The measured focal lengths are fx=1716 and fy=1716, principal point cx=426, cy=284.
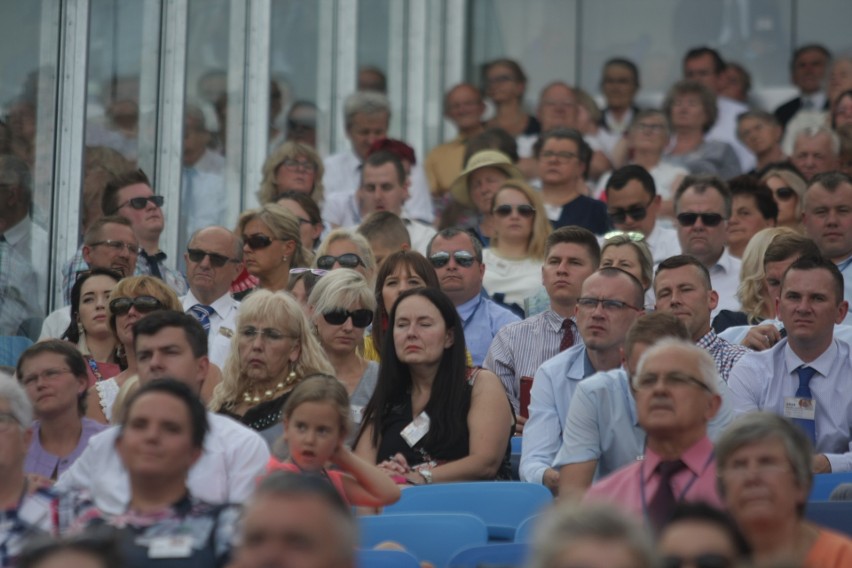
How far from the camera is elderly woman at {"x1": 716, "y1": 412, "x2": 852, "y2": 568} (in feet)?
16.8

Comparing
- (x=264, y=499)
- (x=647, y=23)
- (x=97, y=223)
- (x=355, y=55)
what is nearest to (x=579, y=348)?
(x=97, y=223)

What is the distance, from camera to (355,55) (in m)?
15.1

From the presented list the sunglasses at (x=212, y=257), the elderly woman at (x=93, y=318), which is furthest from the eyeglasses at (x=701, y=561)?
the sunglasses at (x=212, y=257)

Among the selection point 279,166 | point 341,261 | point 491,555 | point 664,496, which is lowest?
point 491,555

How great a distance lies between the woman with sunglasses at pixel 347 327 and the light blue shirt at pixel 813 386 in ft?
5.78

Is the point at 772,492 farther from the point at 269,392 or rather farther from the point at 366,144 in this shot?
the point at 366,144

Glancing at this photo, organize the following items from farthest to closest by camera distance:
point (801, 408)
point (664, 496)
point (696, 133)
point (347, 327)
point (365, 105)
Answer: point (696, 133)
point (365, 105)
point (347, 327)
point (801, 408)
point (664, 496)

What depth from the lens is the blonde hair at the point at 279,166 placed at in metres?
11.8

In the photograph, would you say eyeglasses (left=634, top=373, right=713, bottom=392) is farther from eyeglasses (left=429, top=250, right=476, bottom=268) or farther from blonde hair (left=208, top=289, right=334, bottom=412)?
eyeglasses (left=429, top=250, right=476, bottom=268)

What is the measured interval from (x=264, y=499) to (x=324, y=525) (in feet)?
0.57

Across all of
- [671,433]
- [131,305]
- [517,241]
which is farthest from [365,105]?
[671,433]

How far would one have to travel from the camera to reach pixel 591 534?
3773 millimetres

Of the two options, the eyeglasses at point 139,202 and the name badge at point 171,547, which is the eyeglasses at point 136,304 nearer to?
the eyeglasses at point 139,202

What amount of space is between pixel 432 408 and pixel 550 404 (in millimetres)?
528
